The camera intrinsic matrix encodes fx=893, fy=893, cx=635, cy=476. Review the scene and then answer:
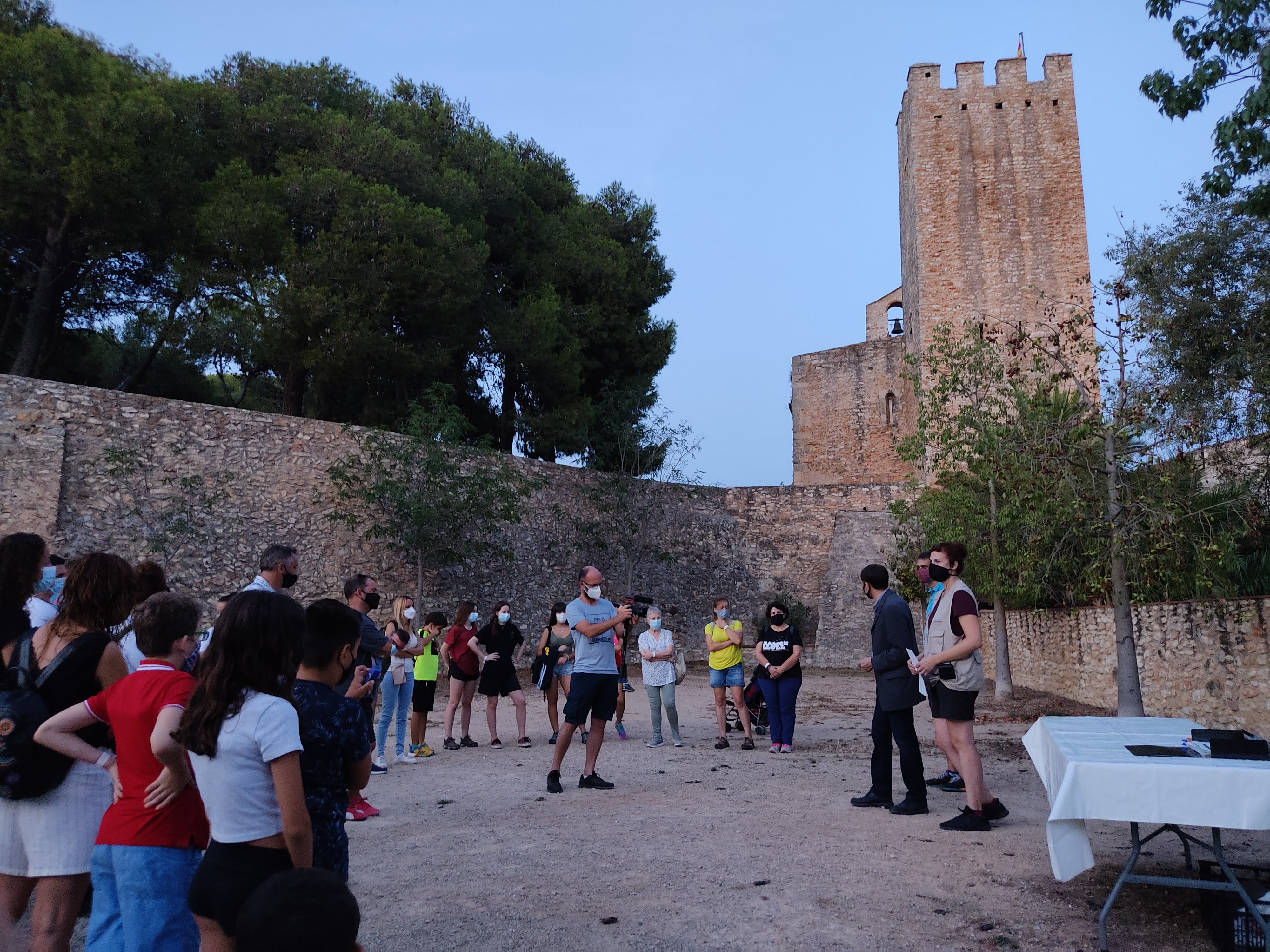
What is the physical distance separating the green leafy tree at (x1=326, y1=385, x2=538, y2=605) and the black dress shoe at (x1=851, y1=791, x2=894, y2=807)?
11598 millimetres

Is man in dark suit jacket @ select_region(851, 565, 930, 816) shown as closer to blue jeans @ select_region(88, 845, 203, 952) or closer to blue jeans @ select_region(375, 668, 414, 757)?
blue jeans @ select_region(375, 668, 414, 757)

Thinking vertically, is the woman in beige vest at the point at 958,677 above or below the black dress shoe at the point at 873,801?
above

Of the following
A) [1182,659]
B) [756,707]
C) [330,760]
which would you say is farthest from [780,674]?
[330,760]

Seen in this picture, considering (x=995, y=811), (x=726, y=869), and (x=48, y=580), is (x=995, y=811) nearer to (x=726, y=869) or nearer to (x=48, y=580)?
(x=726, y=869)

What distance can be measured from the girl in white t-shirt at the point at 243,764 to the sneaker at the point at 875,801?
4.23 meters

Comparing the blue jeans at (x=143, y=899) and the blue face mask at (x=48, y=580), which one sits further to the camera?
the blue face mask at (x=48, y=580)

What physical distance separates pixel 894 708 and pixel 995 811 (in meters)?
0.78

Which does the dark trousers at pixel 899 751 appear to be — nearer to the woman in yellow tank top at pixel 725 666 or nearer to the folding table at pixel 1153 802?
the folding table at pixel 1153 802

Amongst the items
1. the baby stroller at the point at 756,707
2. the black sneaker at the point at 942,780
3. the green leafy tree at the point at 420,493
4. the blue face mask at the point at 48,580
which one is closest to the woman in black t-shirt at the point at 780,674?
the baby stroller at the point at 756,707

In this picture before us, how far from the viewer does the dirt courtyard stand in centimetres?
344

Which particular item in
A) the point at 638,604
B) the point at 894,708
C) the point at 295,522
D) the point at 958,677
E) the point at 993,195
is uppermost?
the point at 993,195

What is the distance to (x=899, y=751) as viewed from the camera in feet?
17.8

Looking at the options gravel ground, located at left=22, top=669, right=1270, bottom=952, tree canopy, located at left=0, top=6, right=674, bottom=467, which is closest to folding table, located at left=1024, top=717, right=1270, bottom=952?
gravel ground, located at left=22, top=669, right=1270, bottom=952

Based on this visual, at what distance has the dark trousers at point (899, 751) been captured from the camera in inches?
212
